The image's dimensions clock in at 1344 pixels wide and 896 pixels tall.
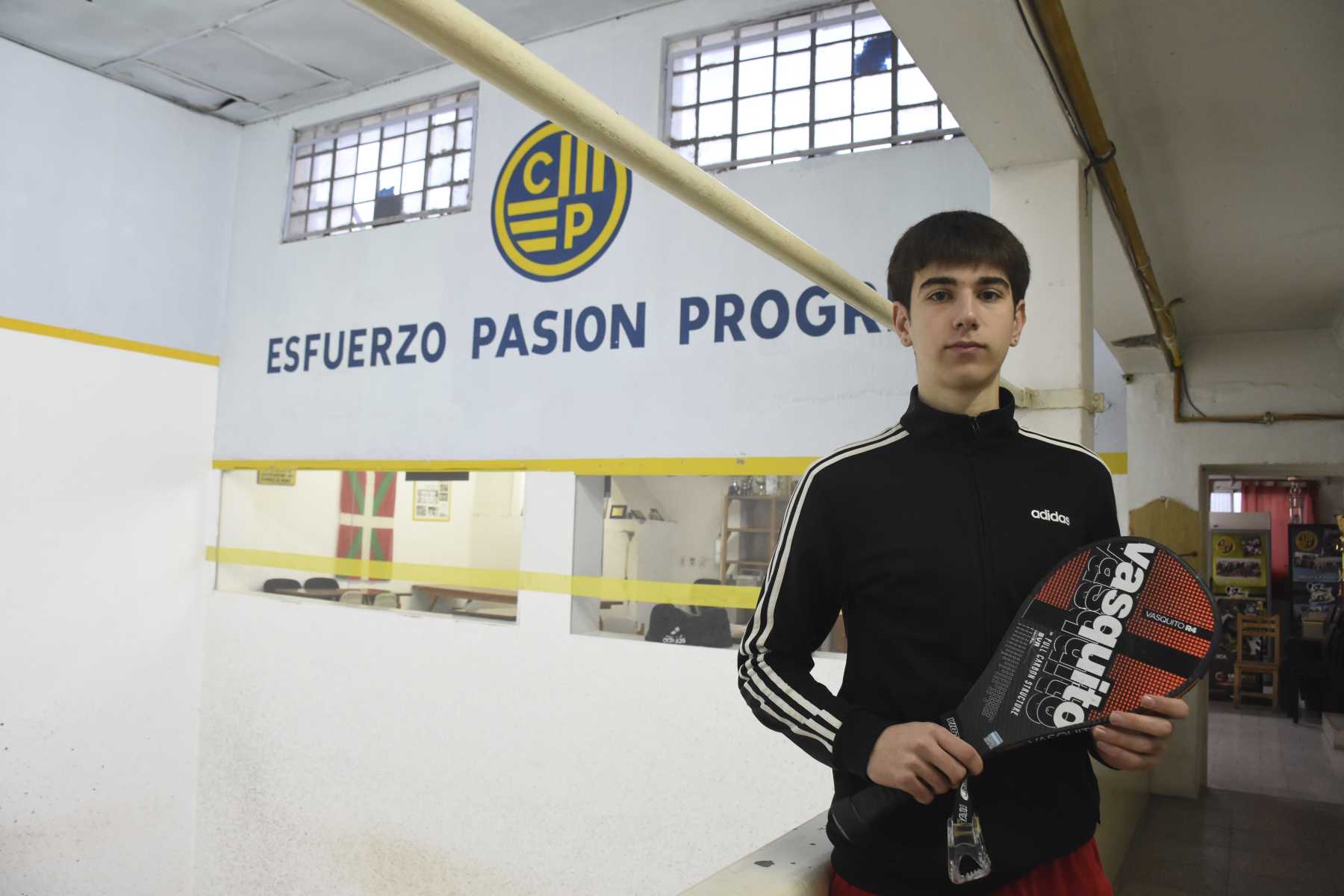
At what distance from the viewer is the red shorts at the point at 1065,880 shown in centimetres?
91

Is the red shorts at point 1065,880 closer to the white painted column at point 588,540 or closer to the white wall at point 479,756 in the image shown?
the white wall at point 479,756

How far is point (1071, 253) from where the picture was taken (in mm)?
2049

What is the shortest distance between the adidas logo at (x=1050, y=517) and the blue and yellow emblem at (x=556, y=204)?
3385mm

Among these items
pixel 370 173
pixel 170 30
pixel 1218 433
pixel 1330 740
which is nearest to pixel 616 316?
pixel 370 173

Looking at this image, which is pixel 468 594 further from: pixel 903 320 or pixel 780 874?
pixel 903 320

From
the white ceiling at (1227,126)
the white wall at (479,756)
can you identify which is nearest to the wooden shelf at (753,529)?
the white wall at (479,756)

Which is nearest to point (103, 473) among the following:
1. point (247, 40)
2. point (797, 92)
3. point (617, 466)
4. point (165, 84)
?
point (165, 84)

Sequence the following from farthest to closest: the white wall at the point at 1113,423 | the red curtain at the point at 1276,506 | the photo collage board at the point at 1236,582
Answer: the red curtain at the point at 1276,506
the photo collage board at the point at 1236,582
the white wall at the point at 1113,423

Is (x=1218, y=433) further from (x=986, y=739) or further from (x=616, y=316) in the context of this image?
(x=986, y=739)

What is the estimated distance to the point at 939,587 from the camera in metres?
0.93

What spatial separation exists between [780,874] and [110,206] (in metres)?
5.27

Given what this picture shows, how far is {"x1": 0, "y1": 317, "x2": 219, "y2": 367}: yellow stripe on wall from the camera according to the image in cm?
457

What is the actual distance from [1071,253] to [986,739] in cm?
149

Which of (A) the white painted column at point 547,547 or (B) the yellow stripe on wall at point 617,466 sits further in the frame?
(A) the white painted column at point 547,547
